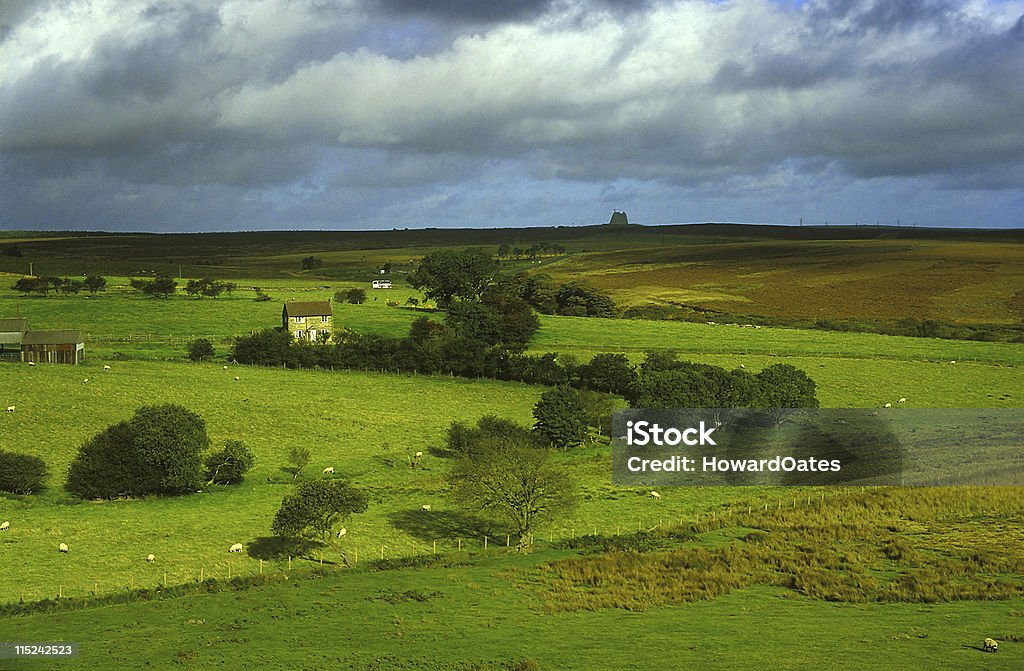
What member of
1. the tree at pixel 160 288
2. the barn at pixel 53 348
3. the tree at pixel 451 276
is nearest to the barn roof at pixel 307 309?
the barn at pixel 53 348

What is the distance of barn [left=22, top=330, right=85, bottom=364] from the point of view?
77.4 meters

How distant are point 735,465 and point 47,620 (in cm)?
3752

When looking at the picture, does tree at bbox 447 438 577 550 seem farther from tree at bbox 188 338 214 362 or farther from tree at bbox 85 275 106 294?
tree at bbox 85 275 106 294

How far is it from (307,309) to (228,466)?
1751 inches

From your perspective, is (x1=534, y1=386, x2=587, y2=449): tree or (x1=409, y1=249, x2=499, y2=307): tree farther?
(x1=409, y1=249, x2=499, y2=307): tree

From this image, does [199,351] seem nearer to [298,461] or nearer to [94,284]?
[298,461]

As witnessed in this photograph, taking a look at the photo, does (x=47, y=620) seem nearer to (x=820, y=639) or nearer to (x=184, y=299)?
(x=820, y=639)

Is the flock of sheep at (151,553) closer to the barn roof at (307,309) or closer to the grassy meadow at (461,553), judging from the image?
the grassy meadow at (461,553)

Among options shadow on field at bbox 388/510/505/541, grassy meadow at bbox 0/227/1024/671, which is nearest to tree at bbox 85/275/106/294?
grassy meadow at bbox 0/227/1024/671

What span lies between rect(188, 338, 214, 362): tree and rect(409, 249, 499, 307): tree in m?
40.3

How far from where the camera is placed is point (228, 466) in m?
49.9

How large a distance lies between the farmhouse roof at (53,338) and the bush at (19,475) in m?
32.8

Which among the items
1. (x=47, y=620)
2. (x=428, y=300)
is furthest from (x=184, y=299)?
(x=47, y=620)

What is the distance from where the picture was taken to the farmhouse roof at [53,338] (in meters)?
77.6
